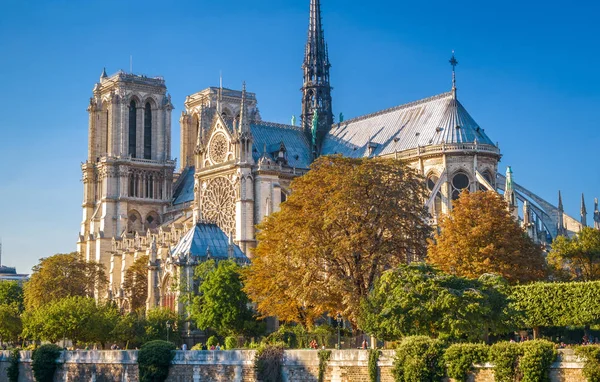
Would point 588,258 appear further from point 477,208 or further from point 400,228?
point 400,228

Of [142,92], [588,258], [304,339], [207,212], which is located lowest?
[304,339]

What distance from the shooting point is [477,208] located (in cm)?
6150

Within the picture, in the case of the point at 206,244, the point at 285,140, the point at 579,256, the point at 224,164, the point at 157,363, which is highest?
the point at 285,140

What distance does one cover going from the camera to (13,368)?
62.7 m

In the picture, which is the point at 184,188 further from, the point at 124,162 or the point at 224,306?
the point at 224,306

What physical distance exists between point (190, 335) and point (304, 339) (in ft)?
38.4

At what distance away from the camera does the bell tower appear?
114500mm

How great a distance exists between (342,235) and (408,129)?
36627mm

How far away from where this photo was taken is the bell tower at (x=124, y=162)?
376 feet

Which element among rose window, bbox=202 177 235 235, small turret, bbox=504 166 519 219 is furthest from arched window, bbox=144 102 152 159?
small turret, bbox=504 166 519 219

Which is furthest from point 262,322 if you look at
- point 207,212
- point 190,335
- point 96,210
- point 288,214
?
point 96,210

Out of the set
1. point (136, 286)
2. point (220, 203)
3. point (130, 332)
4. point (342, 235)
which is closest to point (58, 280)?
point (136, 286)

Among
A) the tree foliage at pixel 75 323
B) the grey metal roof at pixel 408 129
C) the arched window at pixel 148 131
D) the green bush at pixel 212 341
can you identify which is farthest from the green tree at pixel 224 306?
the arched window at pixel 148 131

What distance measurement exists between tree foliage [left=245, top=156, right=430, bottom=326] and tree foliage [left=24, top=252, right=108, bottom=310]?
91.7ft
